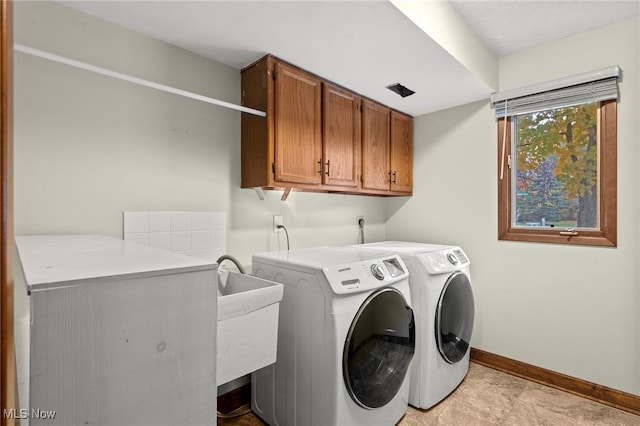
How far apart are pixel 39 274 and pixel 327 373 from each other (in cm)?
118

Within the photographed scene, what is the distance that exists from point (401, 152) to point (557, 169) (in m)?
1.12

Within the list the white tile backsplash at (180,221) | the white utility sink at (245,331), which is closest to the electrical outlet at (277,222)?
the white tile backsplash at (180,221)

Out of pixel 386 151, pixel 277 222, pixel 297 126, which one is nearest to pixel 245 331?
pixel 277 222

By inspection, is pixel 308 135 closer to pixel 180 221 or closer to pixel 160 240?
pixel 180 221

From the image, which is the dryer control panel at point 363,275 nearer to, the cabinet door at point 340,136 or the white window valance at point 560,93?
the cabinet door at point 340,136

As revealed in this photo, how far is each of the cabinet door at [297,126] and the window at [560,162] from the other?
4.56 ft

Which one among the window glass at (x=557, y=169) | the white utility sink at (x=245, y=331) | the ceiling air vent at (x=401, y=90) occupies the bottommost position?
the white utility sink at (x=245, y=331)

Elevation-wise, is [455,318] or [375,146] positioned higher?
[375,146]

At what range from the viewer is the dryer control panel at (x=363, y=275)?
1467 millimetres

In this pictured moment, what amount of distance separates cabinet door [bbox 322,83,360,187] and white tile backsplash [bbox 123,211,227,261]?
76 cm

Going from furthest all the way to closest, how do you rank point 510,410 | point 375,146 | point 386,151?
point 386,151
point 375,146
point 510,410

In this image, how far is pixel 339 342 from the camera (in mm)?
1434

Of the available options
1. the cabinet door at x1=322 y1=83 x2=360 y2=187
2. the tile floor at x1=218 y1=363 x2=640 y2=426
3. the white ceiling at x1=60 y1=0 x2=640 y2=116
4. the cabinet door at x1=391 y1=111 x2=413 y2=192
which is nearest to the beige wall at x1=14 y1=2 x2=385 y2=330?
the white ceiling at x1=60 y1=0 x2=640 y2=116

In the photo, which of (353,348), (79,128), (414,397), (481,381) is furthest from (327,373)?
(79,128)
